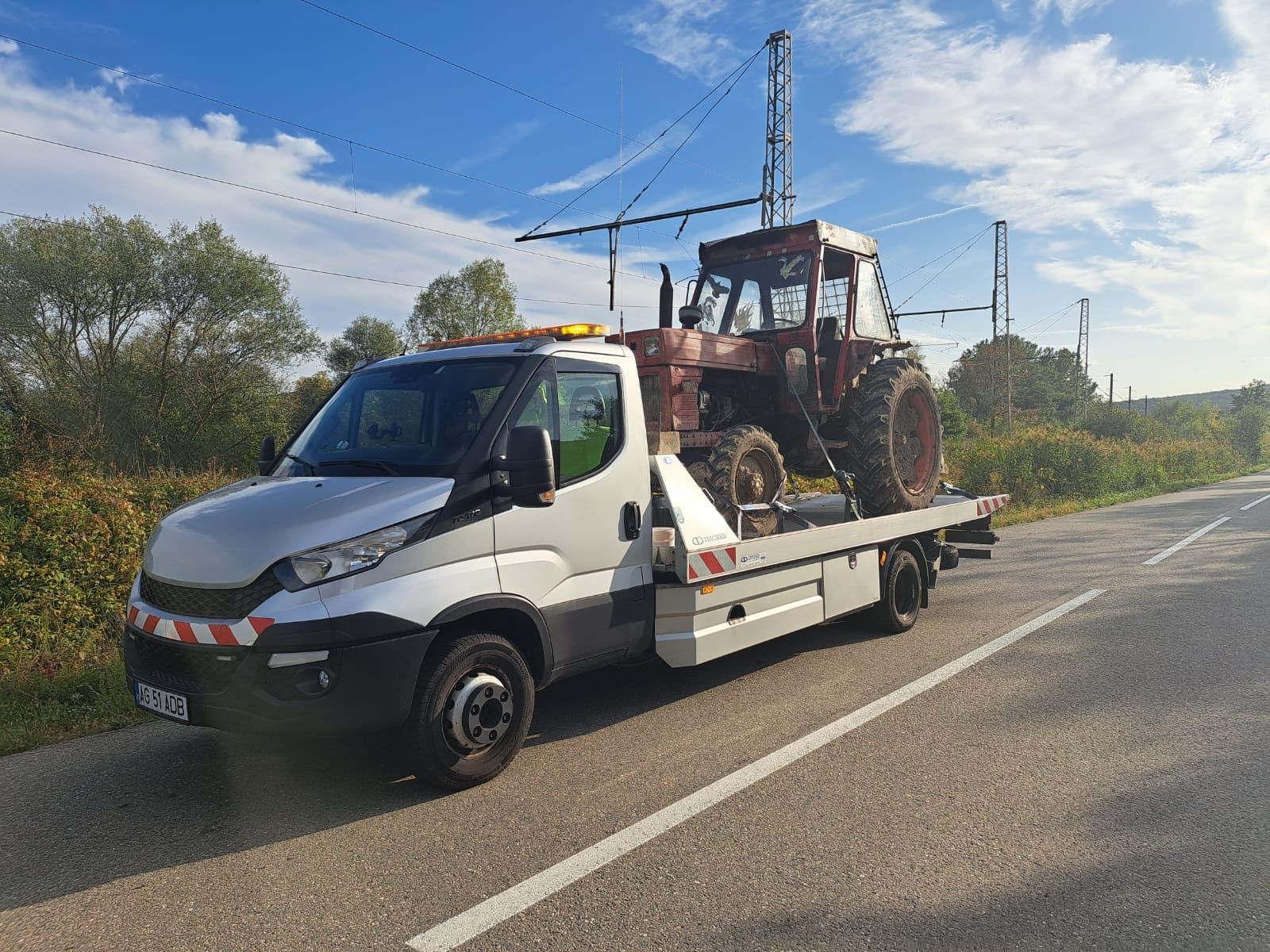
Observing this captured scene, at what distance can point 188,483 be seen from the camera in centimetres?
855

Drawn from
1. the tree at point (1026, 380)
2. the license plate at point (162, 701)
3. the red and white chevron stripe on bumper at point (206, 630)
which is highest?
the tree at point (1026, 380)

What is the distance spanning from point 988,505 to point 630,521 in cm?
584

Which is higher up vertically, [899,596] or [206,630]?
[206,630]

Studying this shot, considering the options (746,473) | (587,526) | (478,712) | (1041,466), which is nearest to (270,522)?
(478,712)

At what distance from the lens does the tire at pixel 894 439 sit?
795 cm

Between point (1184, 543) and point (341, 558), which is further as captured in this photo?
point (1184, 543)

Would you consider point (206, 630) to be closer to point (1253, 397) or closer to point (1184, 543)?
point (1184, 543)

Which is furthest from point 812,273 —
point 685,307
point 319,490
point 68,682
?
point 68,682

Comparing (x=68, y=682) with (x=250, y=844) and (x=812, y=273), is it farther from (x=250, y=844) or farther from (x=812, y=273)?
(x=812, y=273)

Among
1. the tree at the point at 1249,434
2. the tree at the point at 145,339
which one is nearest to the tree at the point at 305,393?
the tree at the point at 145,339

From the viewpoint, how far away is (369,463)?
14.9 feet

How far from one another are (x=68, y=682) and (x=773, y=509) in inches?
203

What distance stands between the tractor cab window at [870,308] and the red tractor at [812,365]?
19mm

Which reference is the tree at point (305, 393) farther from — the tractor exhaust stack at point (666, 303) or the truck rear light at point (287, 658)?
the truck rear light at point (287, 658)
